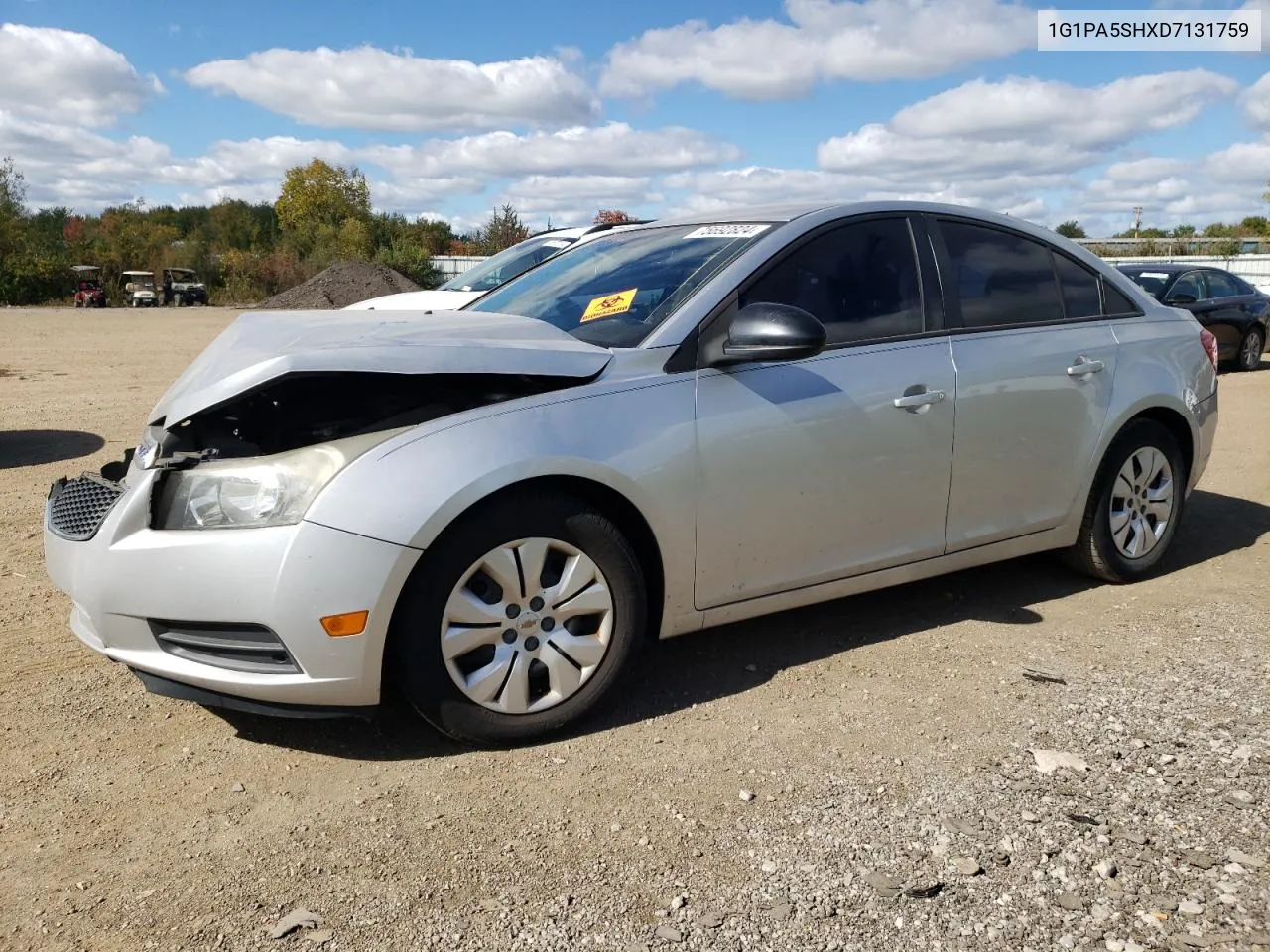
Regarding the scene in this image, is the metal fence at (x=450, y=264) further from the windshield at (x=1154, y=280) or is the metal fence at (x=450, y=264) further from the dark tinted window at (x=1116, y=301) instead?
the dark tinted window at (x=1116, y=301)

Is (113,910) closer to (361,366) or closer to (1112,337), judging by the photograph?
(361,366)

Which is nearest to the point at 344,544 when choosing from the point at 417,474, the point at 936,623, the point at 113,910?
the point at 417,474

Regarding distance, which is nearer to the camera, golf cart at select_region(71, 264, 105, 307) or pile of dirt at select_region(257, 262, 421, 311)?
pile of dirt at select_region(257, 262, 421, 311)

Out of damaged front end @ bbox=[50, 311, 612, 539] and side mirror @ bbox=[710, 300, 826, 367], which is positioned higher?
side mirror @ bbox=[710, 300, 826, 367]

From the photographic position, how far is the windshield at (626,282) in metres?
3.90

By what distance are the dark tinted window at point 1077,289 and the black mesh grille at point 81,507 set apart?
3888 millimetres

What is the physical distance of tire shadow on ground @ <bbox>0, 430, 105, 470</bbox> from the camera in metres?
8.01

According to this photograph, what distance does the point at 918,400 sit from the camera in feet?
13.6

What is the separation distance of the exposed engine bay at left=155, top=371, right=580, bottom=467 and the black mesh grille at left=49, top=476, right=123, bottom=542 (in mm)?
318

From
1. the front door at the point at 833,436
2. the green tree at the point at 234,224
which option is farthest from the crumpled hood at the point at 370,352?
the green tree at the point at 234,224

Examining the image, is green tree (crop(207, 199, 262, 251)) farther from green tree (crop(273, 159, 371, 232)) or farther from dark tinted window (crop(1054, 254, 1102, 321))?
dark tinted window (crop(1054, 254, 1102, 321))

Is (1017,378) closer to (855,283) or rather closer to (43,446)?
(855,283)

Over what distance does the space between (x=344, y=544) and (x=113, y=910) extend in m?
1.06

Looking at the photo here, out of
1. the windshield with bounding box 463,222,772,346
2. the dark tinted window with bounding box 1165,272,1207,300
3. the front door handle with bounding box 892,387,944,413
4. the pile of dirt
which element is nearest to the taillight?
the front door handle with bounding box 892,387,944,413
